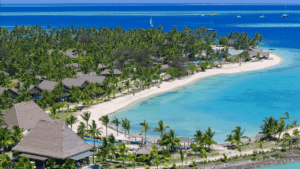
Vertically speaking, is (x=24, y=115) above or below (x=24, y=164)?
above

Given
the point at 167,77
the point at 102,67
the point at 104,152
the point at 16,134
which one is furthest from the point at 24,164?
the point at 102,67

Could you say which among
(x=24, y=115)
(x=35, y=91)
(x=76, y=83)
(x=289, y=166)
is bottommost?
(x=289, y=166)

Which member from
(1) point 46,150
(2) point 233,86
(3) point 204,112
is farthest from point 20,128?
(2) point 233,86

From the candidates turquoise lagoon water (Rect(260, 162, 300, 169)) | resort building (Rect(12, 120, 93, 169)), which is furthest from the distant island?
turquoise lagoon water (Rect(260, 162, 300, 169))

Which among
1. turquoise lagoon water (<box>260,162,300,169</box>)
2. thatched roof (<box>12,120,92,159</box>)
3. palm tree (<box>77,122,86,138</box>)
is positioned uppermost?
palm tree (<box>77,122,86,138</box>)

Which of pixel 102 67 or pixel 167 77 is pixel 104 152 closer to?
pixel 167 77

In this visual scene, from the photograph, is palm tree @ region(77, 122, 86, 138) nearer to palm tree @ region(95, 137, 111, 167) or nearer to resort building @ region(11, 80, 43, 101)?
palm tree @ region(95, 137, 111, 167)
